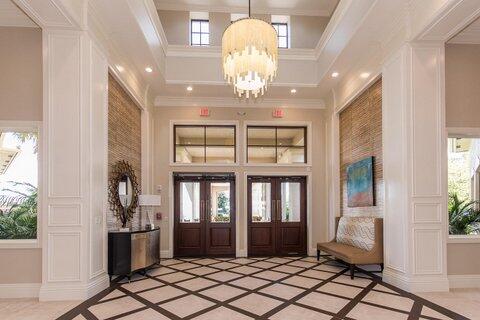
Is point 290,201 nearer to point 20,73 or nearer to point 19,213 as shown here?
point 19,213

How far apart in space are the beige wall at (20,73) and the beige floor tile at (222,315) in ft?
12.3

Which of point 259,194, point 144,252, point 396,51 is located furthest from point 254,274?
point 396,51

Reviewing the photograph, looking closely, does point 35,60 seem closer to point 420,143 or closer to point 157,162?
point 157,162

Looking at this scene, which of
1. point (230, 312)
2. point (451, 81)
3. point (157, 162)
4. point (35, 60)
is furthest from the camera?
point (157, 162)

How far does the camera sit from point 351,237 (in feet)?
25.0

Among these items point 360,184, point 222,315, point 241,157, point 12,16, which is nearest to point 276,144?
point 241,157

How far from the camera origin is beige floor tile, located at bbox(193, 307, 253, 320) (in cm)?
445

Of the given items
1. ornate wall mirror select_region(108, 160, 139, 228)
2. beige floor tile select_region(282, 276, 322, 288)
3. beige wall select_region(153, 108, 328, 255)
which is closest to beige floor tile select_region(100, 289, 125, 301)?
ornate wall mirror select_region(108, 160, 139, 228)

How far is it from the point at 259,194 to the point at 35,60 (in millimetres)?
6033

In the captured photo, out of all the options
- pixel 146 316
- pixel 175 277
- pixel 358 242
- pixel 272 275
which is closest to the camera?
pixel 146 316

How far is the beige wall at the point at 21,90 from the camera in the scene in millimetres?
5344

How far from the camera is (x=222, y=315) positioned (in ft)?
14.9

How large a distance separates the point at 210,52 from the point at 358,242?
5256 millimetres

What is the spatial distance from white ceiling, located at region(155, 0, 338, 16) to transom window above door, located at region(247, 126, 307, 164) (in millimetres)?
2987
